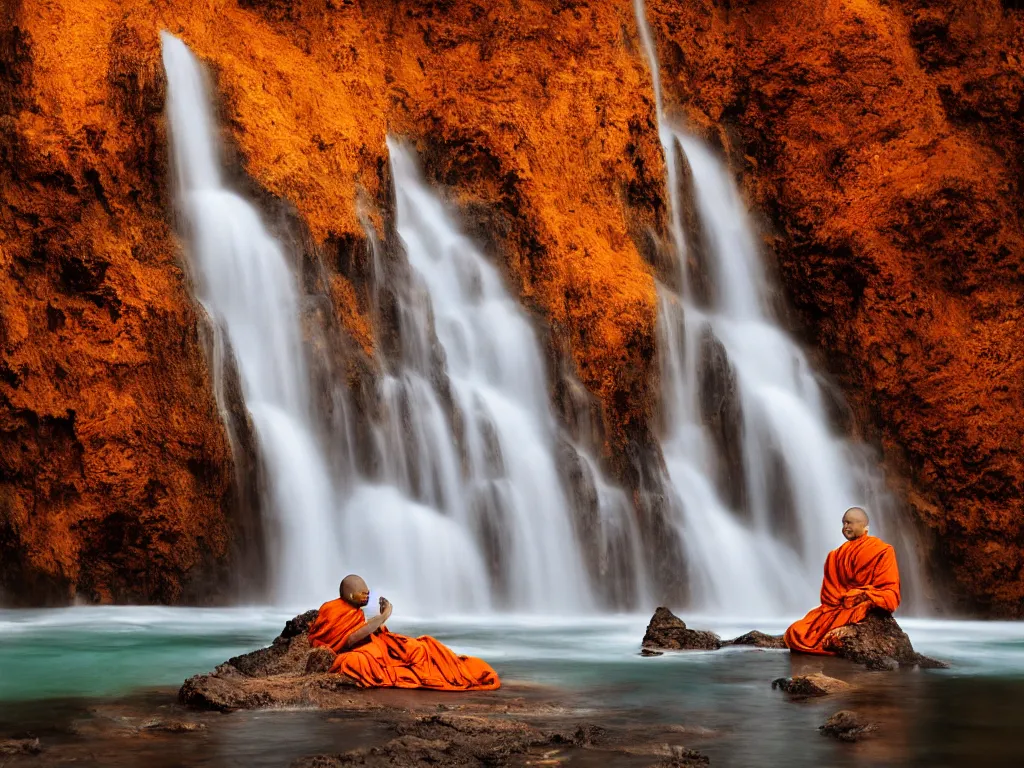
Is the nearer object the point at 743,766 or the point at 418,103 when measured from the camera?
the point at 743,766

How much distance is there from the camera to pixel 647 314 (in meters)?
21.6

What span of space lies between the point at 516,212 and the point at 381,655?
44.4ft

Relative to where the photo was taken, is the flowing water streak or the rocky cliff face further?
the rocky cliff face

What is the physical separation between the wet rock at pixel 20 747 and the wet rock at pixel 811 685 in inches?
216

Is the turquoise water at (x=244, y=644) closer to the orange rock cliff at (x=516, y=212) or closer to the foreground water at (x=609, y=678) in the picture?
→ the foreground water at (x=609, y=678)

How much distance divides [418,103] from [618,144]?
3.83 m

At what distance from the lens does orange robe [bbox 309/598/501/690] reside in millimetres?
10234

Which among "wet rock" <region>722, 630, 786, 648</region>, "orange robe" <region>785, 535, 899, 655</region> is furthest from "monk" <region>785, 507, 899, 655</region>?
"wet rock" <region>722, 630, 786, 648</region>

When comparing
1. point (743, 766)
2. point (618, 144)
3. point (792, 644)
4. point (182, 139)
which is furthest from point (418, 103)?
point (743, 766)

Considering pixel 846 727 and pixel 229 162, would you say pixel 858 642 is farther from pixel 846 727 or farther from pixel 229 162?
pixel 229 162

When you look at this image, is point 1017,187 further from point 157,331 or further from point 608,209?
point 157,331

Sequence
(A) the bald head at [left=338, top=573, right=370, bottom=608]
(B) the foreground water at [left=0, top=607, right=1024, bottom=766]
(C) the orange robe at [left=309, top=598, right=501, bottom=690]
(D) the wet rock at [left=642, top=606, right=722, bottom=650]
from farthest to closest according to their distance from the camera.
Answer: (D) the wet rock at [left=642, top=606, right=722, bottom=650]
(A) the bald head at [left=338, top=573, right=370, bottom=608]
(C) the orange robe at [left=309, top=598, right=501, bottom=690]
(B) the foreground water at [left=0, top=607, right=1024, bottom=766]

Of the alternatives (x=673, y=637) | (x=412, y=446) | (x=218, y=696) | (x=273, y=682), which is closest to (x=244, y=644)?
(x=273, y=682)

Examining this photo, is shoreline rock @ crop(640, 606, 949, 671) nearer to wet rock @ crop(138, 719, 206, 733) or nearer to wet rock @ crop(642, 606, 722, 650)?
wet rock @ crop(642, 606, 722, 650)
